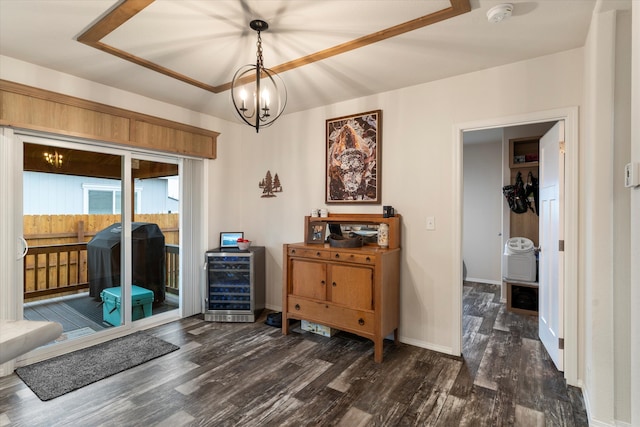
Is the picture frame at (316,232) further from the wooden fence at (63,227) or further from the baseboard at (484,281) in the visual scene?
the baseboard at (484,281)

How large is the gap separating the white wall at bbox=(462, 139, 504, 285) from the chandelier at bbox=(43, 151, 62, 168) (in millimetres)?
5817

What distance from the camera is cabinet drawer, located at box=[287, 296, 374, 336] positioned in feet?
9.22

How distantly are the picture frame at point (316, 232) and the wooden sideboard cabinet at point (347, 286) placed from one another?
0.12m

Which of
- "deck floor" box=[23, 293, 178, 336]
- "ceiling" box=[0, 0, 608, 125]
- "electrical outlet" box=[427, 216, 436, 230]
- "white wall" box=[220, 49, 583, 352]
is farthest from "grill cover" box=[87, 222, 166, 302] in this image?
"electrical outlet" box=[427, 216, 436, 230]

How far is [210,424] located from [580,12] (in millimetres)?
3341

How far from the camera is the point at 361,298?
9.33 ft

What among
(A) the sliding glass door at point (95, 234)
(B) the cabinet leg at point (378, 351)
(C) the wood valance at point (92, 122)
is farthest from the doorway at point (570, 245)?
(A) the sliding glass door at point (95, 234)

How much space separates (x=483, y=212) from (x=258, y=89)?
4.96 metres

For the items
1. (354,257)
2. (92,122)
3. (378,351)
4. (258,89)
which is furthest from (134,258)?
(378,351)

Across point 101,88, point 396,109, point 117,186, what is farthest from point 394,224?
point 101,88

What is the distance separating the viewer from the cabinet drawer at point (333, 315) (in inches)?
111

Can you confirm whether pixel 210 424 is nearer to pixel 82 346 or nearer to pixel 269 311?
pixel 82 346

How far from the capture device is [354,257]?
2.88m

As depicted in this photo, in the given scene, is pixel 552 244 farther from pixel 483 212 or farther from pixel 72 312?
pixel 72 312
